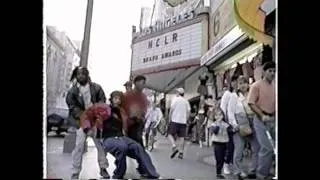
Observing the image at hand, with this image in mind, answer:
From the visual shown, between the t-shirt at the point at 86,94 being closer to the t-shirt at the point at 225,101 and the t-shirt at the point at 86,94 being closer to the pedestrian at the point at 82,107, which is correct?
the pedestrian at the point at 82,107

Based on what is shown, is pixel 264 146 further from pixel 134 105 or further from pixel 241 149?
pixel 134 105

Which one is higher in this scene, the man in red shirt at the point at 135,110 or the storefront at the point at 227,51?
the storefront at the point at 227,51

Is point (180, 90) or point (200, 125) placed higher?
point (180, 90)

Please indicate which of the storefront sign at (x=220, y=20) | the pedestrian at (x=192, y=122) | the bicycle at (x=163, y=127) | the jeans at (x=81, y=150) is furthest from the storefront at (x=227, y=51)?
the jeans at (x=81, y=150)

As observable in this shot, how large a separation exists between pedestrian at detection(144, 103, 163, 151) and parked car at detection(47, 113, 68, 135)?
66 centimetres

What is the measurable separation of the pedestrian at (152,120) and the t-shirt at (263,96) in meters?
0.75

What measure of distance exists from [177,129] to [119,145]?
19.4 inches

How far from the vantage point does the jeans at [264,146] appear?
4.47 meters

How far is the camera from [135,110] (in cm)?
459

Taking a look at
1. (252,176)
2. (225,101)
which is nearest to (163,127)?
(225,101)
